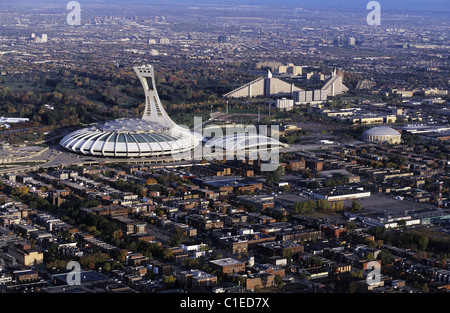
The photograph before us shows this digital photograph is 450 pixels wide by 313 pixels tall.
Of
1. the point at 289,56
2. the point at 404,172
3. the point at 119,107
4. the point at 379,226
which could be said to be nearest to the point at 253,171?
the point at 404,172

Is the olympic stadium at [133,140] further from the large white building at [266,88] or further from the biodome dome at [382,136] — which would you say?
the large white building at [266,88]

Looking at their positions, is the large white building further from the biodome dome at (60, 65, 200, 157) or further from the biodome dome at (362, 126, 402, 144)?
the biodome dome at (60, 65, 200, 157)

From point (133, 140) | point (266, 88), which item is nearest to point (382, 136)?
point (133, 140)

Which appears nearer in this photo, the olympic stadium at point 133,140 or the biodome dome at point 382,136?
the olympic stadium at point 133,140

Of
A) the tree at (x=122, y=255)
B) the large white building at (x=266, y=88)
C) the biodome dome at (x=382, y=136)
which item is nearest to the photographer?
the tree at (x=122, y=255)

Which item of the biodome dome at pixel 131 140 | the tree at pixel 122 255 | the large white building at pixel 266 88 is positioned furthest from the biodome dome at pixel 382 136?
the tree at pixel 122 255

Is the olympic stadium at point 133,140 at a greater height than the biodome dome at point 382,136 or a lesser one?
greater

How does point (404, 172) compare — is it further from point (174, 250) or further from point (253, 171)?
point (174, 250)
